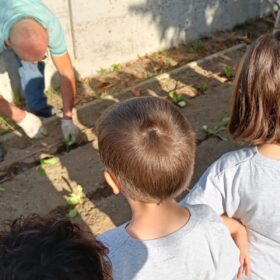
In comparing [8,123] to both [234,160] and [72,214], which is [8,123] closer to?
[72,214]

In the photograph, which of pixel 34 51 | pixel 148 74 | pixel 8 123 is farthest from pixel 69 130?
pixel 148 74

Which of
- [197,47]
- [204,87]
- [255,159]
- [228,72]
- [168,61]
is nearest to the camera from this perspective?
[255,159]

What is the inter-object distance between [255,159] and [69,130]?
87.0 inches

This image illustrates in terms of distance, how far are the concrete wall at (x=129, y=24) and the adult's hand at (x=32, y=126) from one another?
75 cm

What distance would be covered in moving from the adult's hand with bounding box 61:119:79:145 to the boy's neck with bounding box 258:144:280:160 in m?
2.17

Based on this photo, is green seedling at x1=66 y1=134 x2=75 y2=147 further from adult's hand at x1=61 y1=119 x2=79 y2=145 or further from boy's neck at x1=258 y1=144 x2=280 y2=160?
boy's neck at x1=258 y1=144 x2=280 y2=160

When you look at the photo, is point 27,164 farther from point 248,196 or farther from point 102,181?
point 248,196

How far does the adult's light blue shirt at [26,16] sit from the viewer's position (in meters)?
3.12

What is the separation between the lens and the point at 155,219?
1.44 meters

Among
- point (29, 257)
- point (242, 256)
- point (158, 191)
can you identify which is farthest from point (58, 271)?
point (242, 256)

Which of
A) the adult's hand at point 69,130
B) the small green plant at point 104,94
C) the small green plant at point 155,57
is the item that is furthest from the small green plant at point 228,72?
the adult's hand at point 69,130

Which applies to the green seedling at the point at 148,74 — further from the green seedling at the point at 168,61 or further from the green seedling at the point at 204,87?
the green seedling at the point at 204,87

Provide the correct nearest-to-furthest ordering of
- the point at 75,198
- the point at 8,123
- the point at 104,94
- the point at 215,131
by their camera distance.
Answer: the point at 75,198 < the point at 215,131 < the point at 8,123 < the point at 104,94

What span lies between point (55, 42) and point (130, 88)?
130 cm
